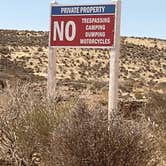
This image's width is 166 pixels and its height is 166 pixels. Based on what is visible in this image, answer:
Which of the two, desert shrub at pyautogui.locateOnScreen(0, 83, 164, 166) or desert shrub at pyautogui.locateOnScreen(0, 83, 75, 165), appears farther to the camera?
desert shrub at pyautogui.locateOnScreen(0, 83, 75, 165)

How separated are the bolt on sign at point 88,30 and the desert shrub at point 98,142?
2.66m

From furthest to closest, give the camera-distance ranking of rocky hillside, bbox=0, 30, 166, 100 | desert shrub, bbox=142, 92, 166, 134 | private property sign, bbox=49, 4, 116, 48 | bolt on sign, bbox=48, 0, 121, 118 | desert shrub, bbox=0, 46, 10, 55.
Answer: desert shrub, bbox=0, 46, 10, 55
rocky hillside, bbox=0, 30, 166, 100
desert shrub, bbox=142, 92, 166, 134
private property sign, bbox=49, 4, 116, 48
bolt on sign, bbox=48, 0, 121, 118

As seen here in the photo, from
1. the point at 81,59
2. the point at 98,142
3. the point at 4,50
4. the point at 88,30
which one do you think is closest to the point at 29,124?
the point at 98,142

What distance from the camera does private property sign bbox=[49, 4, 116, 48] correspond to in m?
11.0

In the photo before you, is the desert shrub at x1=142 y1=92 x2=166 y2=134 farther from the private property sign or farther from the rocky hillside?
the rocky hillside

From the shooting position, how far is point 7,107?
969 cm

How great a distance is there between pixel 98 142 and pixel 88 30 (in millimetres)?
4253

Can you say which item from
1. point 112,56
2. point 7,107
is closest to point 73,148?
point 7,107

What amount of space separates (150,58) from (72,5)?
239 ft

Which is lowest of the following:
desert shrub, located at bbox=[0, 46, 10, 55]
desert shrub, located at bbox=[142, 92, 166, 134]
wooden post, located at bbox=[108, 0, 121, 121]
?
desert shrub, located at bbox=[142, 92, 166, 134]

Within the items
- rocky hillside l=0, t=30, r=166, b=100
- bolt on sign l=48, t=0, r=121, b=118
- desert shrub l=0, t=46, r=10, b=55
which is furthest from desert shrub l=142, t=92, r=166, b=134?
desert shrub l=0, t=46, r=10, b=55

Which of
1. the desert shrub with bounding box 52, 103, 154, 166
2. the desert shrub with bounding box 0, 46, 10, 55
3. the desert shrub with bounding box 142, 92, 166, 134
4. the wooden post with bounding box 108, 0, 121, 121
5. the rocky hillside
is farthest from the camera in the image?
the desert shrub with bounding box 0, 46, 10, 55

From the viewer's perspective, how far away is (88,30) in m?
11.4

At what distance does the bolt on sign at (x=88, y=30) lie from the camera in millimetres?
10859
